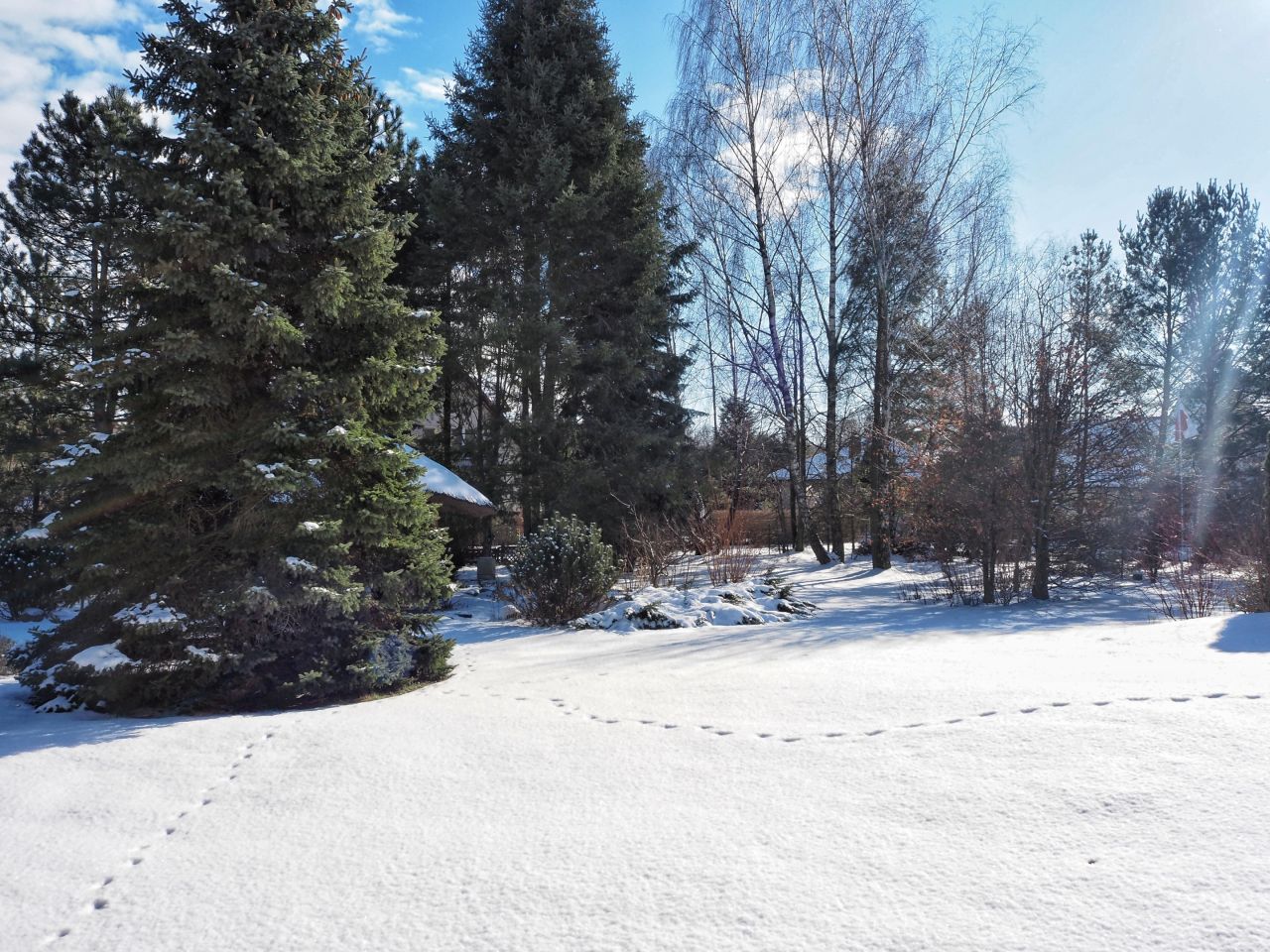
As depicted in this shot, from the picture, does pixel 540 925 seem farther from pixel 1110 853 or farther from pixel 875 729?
pixel 875 729

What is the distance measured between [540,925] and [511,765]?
58.2 inches

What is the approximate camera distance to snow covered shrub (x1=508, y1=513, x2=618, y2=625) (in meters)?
9.02

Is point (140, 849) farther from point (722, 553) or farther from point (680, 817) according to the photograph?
point (722, 553)

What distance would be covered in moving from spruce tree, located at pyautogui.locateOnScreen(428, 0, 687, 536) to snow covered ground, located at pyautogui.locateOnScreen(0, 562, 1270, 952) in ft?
31.0

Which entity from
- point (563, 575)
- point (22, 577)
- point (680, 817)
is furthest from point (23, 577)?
point (680, 817)

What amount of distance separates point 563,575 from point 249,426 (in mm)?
4358

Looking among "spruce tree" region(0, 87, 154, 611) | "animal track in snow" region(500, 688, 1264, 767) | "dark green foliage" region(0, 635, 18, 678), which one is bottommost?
"animal track in snow" region(500, 688, 1264, 767)

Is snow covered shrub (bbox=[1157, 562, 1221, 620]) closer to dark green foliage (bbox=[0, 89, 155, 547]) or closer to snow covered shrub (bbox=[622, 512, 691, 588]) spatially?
snow covered shrub (bbox=[622, 512, 691, 588])

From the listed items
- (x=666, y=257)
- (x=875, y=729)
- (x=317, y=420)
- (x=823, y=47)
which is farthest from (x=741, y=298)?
(x=875, y=729)

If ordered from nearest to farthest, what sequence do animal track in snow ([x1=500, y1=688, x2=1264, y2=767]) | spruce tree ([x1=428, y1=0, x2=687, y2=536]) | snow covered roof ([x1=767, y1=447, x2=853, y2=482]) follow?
animal track in snow ([x1=500, y1=688, x2=1264, y2=767])
spruce tree ([x1=428, y1=0, x2=687, y2=536])
snow covered roof ([x1=767, y1=447, x2=853, y2=482])

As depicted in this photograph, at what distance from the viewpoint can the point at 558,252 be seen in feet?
48.4

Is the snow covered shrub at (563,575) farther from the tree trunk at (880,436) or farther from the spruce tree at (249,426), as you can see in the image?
the tree trunk at (880,436)

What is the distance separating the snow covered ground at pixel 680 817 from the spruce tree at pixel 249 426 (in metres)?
0.54

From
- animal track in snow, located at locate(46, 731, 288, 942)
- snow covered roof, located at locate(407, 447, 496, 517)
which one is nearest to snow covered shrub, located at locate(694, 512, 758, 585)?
snow covered roof, located at locate(407, 447, 496, 517)
